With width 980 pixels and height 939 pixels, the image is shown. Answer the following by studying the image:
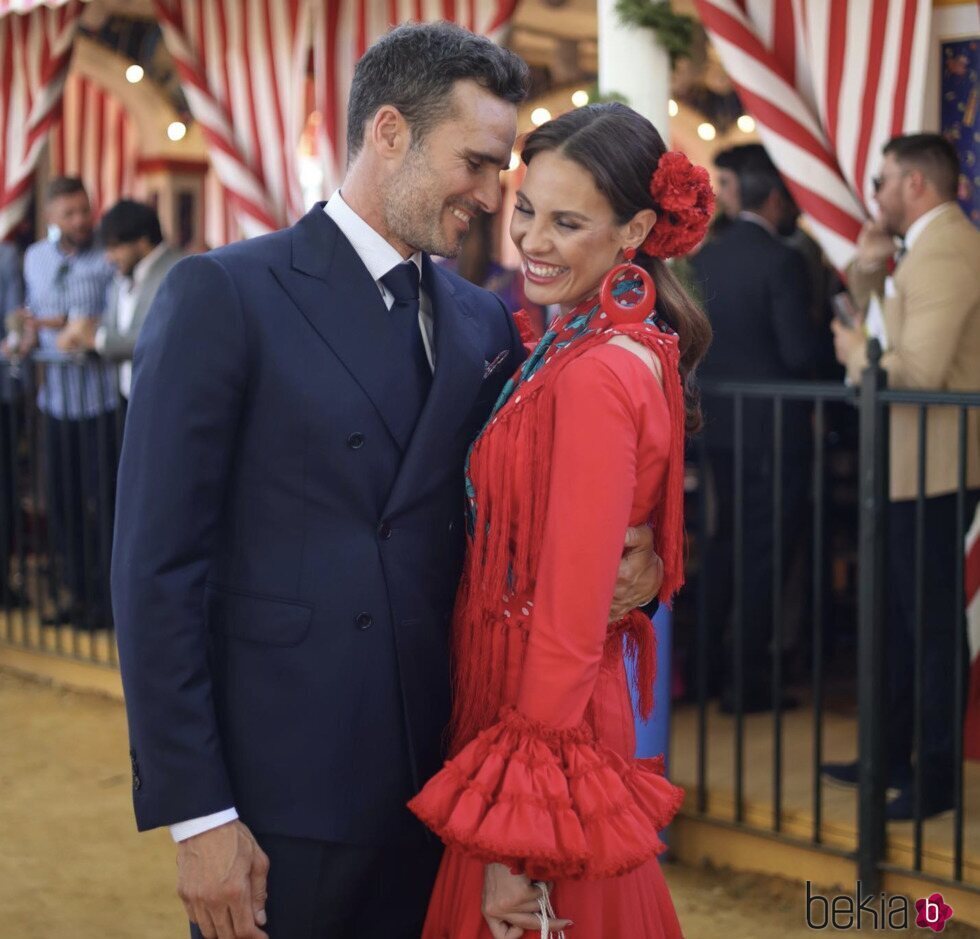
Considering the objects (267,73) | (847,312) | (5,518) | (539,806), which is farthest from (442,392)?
(5,518)

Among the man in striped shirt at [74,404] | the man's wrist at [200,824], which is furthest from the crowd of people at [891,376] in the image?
the man in striped shirt at [74,404]

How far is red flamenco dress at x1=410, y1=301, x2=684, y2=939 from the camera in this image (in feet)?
6.56

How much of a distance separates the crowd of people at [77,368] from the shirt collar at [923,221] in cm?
319

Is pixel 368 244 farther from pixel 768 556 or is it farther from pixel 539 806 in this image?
pixel 768 556

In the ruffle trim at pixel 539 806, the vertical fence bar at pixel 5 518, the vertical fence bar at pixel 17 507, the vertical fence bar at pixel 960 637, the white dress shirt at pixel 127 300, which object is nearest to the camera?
the ruffle trim at pixel 539 806

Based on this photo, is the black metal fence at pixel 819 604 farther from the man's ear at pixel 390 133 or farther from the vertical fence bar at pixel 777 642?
the man's ear at pixel 390 133

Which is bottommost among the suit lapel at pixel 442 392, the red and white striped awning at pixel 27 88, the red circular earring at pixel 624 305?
the suit lapel at pixel 442 392

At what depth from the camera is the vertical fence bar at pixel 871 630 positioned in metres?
3.94

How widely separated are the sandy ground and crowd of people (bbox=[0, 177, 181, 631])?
102cm

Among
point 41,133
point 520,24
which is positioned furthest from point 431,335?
point 520,24

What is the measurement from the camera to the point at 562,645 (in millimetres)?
2008

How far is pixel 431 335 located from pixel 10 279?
5.82m

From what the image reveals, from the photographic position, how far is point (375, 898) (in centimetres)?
220

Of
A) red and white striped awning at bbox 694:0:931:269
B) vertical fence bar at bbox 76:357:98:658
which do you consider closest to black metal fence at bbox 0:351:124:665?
vertical fence bar at bbox 76:357:98:658
